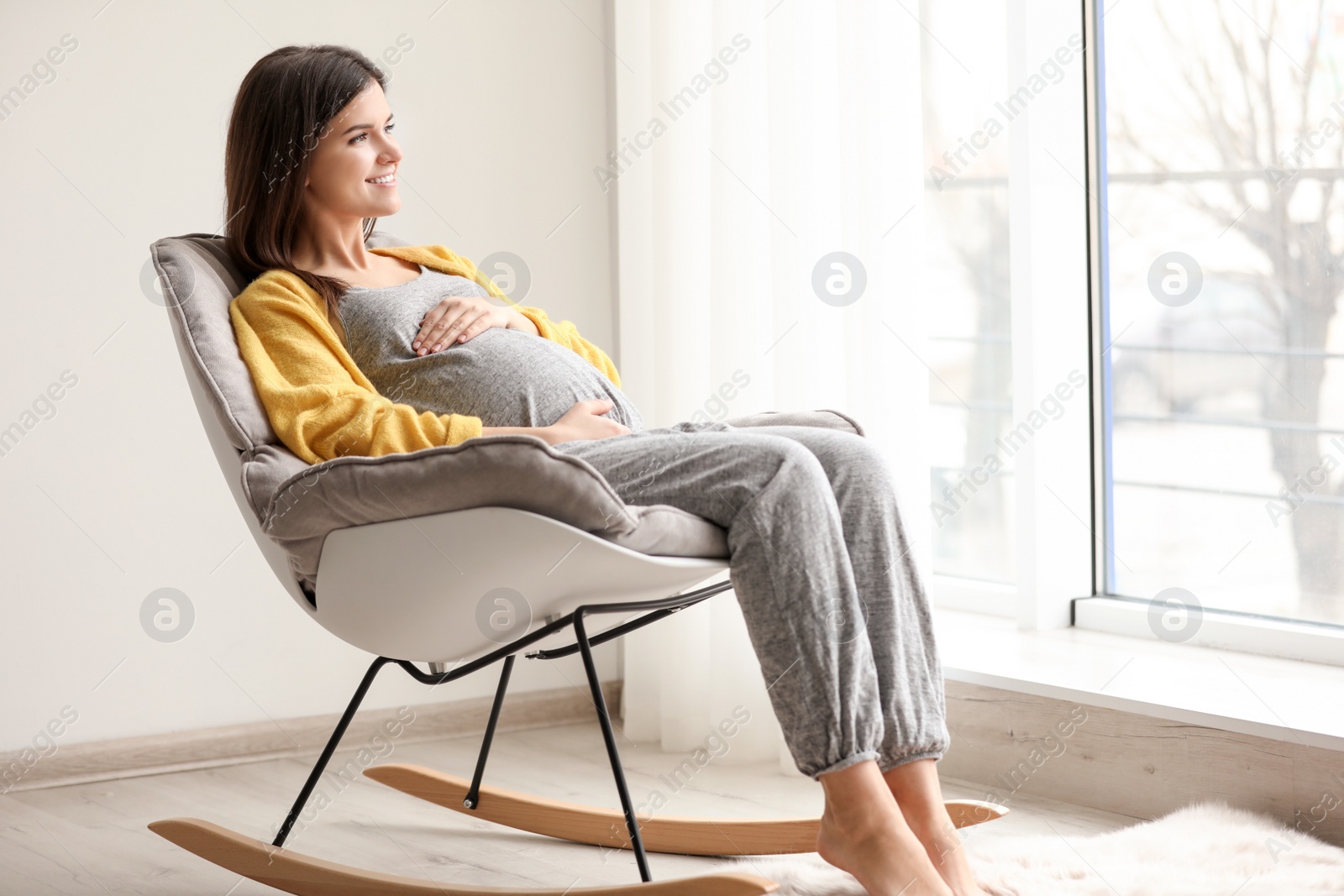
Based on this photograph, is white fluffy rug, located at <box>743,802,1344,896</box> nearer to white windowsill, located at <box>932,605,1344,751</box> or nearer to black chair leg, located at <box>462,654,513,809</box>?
white windowsill, located at <box>932,605,1344,751</box>

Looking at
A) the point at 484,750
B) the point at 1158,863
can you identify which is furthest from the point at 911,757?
the point at 484,750

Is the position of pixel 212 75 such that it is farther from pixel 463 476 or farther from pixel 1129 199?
pixel 1129 199

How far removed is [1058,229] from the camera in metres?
2.25

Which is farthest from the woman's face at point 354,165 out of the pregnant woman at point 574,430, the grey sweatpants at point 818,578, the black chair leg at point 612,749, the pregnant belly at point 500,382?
the black chair leg at point 612,749

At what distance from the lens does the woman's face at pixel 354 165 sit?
5.45ft

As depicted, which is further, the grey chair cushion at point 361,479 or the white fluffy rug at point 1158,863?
the white fluffy rug at point 1158,863

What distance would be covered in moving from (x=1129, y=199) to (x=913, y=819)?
4.44 ft

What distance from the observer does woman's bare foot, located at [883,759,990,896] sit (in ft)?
4.20

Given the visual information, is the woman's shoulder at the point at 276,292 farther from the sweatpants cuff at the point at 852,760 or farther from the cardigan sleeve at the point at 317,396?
the sweatpants cuff at the point at 852,760

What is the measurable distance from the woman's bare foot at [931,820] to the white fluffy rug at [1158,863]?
0.11 m

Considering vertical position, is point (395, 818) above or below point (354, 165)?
below

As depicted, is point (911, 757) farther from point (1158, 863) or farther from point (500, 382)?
point (500, 382)

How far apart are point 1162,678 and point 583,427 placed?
977mm

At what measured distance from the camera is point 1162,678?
6.25ft
